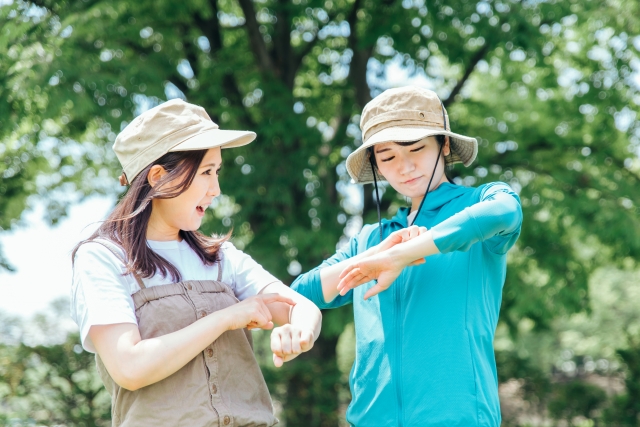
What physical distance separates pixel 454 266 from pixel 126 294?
101 centimetres

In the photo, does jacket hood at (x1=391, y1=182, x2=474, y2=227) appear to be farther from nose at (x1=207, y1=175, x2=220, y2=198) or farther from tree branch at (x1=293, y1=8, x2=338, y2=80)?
tree branch at (x1=293, y1=8, x2=338, y2=80)

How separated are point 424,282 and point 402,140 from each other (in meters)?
0.47

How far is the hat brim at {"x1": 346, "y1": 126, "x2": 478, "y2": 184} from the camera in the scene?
7.70 ft

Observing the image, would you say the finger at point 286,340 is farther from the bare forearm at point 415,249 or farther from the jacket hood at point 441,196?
the jacket hood at point 441,196

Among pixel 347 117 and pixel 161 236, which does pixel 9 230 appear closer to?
pixel 347 117

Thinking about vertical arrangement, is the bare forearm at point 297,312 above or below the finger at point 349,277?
below

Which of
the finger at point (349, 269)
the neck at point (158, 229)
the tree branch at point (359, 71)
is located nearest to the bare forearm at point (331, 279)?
the finger at point (349, 269)

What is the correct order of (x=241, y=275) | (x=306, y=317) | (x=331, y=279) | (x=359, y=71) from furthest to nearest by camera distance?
(x=359, y=71), (x=331, y=279), (x=241, y=275), (x=306, y=317)

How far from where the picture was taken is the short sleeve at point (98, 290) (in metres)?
1.82

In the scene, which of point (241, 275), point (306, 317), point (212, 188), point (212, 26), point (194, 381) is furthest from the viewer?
point (212, 26)

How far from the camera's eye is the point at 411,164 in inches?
95.4

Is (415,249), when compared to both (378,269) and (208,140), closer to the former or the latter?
(378,269)

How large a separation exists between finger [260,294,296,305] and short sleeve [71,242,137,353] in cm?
37

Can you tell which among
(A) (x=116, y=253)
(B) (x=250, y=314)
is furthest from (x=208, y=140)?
(B) (x=250, y=314)
